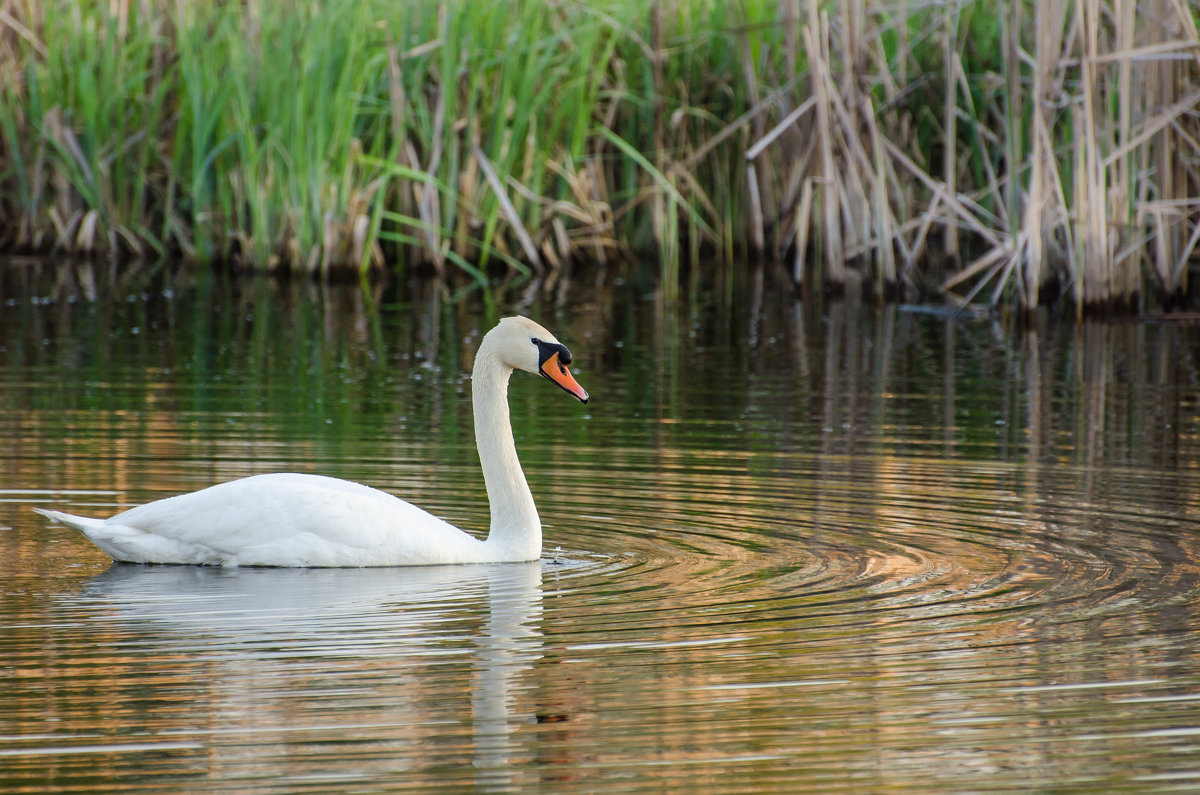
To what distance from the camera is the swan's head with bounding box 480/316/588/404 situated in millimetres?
7883

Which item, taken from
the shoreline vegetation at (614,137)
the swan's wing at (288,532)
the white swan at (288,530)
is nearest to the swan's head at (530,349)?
the white swan at (288,530)

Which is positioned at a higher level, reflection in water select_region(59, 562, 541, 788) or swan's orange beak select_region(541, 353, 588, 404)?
swan's orange beak select_region(541, 353, 588, 404)

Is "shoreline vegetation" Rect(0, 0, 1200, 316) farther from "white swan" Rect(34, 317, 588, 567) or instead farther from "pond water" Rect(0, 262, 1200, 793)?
"white swan" Rect(34, 317, 588, 567)

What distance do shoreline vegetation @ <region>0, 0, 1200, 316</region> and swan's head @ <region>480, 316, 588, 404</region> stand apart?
7.59 m

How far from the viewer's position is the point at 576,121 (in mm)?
19469

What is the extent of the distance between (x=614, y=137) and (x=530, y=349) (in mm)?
10927

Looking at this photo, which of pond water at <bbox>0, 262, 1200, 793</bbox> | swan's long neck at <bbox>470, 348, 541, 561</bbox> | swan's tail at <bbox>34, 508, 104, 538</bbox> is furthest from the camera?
swan's long neck at <bbox>470, 348, 541, 561</bbox>

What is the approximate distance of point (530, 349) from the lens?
795 centimetres

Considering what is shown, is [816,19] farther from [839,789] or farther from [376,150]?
[839,789]

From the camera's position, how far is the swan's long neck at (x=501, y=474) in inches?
302

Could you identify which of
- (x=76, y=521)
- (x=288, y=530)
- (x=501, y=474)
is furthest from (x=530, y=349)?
(x=76, y=521)

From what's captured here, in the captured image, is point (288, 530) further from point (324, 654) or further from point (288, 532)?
point (324, 654)

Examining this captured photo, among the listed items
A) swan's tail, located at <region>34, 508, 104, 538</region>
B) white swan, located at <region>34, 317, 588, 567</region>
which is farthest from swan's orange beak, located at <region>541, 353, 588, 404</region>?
swan's tail, located at <region>34, 508, 104, 538</region>

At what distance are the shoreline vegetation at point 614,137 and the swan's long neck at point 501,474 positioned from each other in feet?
24.8
